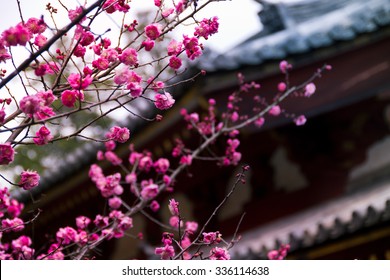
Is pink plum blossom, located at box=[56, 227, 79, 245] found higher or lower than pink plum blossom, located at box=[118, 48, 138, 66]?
lower

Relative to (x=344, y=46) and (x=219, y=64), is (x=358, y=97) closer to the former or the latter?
(x=344, y=46)

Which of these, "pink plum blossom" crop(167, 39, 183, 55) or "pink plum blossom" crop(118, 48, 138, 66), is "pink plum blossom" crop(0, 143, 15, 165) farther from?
"pink plum blossom" crop(167, 39, 183, 55)

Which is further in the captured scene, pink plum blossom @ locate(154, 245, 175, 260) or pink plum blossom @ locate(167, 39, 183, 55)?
pink plum blossom @ locate(154, 245, 175, 260)

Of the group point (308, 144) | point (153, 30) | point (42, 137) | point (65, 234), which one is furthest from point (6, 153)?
point (308, 144)

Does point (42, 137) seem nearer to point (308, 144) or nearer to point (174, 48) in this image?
point (174, 48)

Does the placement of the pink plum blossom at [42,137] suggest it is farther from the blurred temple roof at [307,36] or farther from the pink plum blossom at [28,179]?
the blurred temple roof at [307,36]

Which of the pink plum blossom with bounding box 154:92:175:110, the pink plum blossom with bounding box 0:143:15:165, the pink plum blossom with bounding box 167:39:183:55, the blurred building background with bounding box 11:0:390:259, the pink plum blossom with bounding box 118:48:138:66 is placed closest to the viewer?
the pink plum blossom with bounding box 0:143:15:165

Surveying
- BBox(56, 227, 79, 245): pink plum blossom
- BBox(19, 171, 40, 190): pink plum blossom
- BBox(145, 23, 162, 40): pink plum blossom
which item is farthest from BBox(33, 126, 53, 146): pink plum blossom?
BBox(56, 227, 79, 245): pink plum blossom

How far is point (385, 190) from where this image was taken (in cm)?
523

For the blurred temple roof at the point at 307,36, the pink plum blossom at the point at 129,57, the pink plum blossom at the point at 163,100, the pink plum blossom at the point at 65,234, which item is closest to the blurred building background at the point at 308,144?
the blurred temple roof at the point at 307,36

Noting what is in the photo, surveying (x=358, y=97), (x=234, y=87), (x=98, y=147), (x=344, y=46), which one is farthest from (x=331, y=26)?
(x=98, y=147)

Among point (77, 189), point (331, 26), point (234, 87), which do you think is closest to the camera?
point (234, 87)
